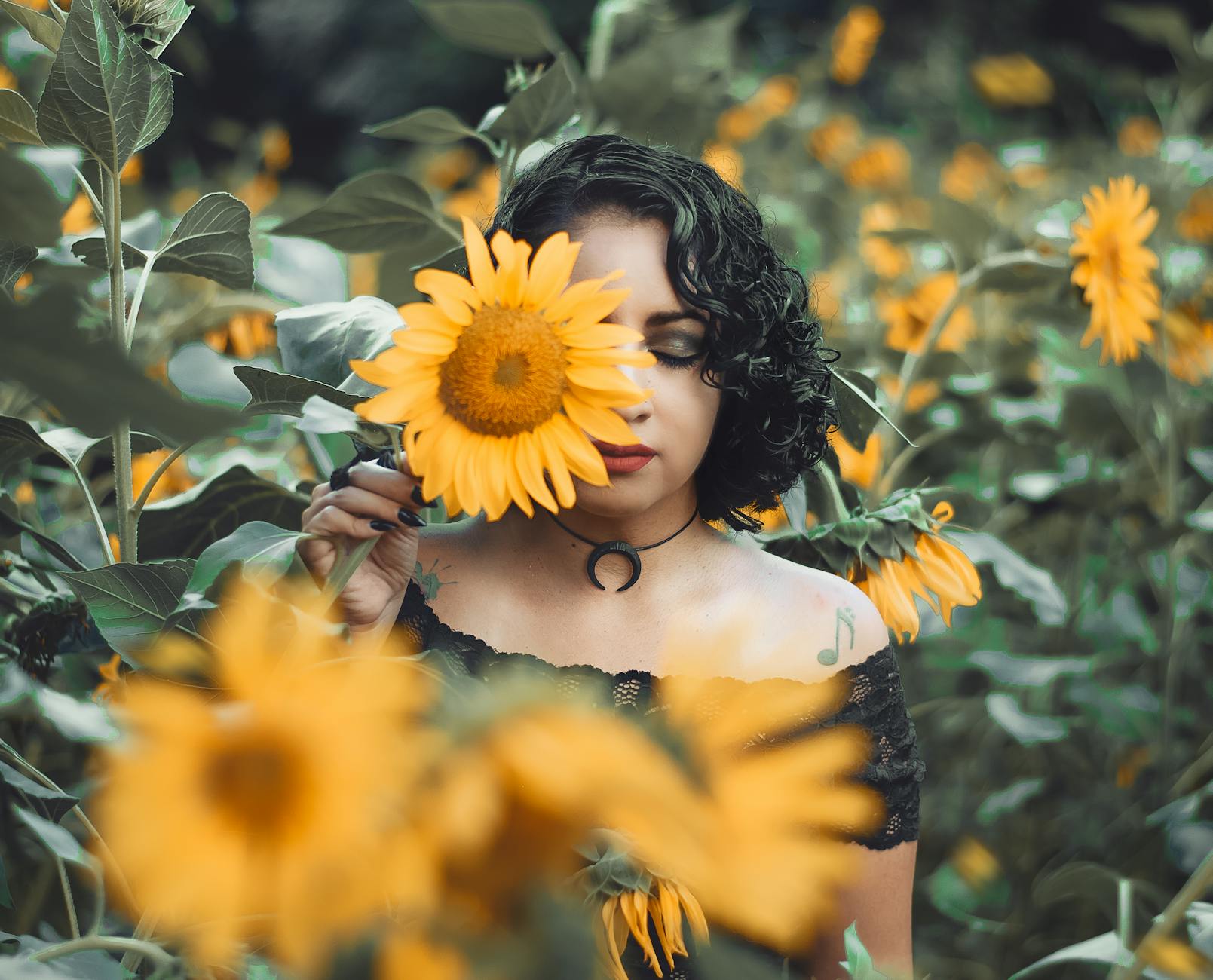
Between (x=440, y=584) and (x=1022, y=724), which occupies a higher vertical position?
(x=440, y=584)

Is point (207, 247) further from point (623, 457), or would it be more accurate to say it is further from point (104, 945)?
point (104, 945)

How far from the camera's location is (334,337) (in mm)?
580

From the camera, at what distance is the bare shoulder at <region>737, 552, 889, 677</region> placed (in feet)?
2.34

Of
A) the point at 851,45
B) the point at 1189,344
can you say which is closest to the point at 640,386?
the point at 1189,344

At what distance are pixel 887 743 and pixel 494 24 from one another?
0.62 metres

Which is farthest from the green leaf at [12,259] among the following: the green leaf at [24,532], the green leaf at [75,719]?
the green leaf at [75,719]

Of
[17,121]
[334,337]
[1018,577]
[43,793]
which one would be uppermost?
[17,121]

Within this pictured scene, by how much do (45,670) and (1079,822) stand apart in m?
1.00

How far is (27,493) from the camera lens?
89cm

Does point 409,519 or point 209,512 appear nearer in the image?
point 409,519

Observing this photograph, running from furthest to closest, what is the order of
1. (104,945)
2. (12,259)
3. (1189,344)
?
(1189,344) < (12,259) < (104,945)

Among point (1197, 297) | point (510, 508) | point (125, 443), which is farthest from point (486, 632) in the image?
point (1197, 297)

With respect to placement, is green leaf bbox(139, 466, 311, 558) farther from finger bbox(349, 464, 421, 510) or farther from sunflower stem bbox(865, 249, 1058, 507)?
sunflower stem bbox(865, 249, 1058, 507)

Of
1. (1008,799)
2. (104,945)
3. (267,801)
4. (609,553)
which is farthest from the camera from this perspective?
(1008,799)
